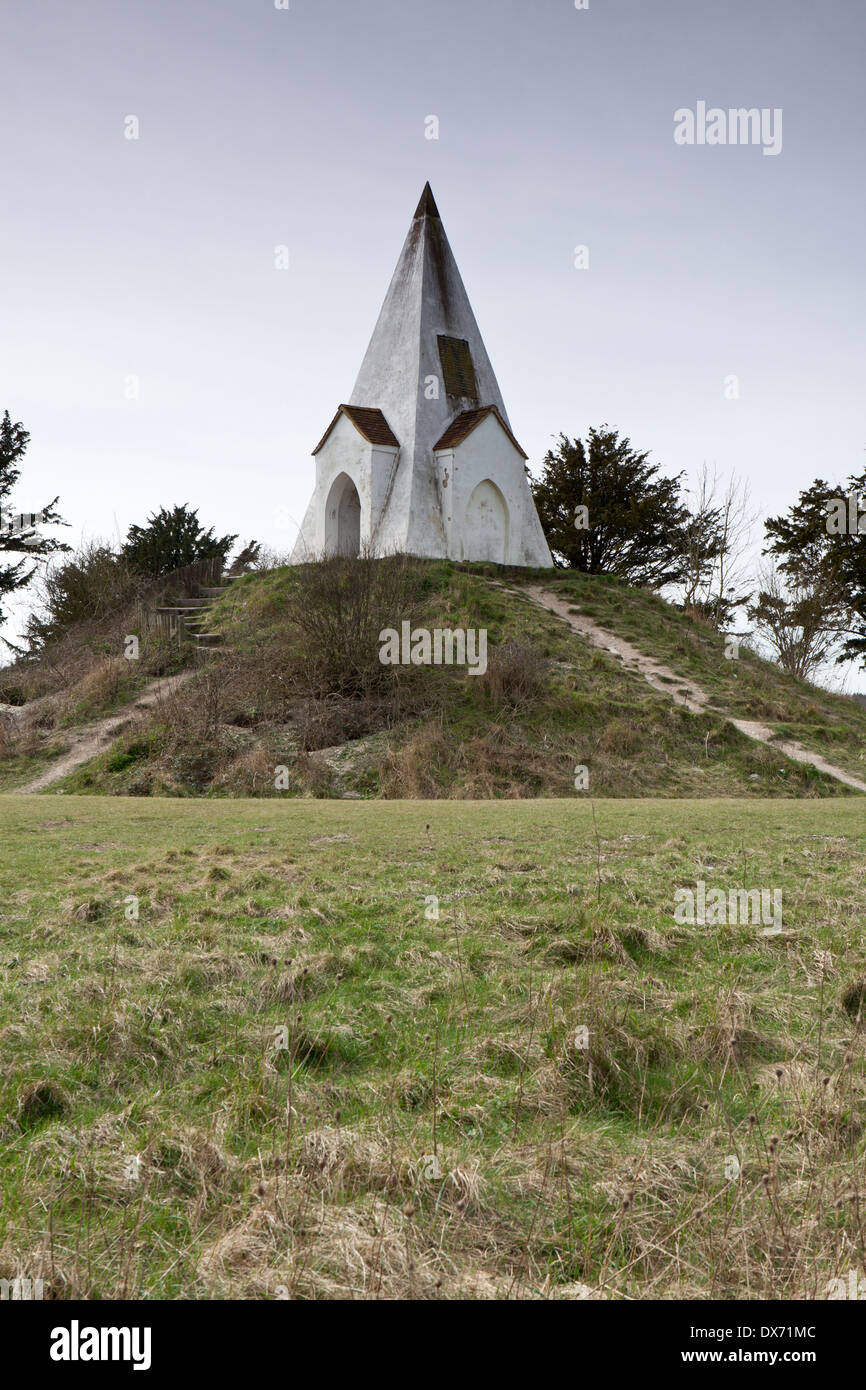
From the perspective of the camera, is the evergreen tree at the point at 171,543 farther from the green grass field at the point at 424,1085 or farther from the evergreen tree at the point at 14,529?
the green grass field at the point at 424,1085

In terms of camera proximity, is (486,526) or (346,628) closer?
(346,628)

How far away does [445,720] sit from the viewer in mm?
17922

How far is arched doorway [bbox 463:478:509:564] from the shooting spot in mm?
27984

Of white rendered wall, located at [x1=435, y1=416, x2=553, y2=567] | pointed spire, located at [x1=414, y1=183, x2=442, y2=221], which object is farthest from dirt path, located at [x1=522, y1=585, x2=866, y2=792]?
pointed spire, located at [x1=414, y1=183, x2=442, y2=221]

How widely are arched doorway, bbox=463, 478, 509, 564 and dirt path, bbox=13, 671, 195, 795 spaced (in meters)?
10.2

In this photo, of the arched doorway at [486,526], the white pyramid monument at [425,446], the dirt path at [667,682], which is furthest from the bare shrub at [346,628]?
the arched doorway at [486,526]

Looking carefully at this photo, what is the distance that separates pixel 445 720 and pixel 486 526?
1192 cm

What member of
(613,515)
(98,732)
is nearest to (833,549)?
(613,515)

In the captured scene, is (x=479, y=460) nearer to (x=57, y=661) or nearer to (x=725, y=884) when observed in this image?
(x=57, y=661)

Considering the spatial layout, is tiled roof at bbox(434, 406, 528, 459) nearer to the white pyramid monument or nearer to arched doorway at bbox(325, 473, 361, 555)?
the white pyramid monument

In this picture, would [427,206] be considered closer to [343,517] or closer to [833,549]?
[343,517]

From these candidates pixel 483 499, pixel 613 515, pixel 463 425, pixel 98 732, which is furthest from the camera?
pixel 613 515
